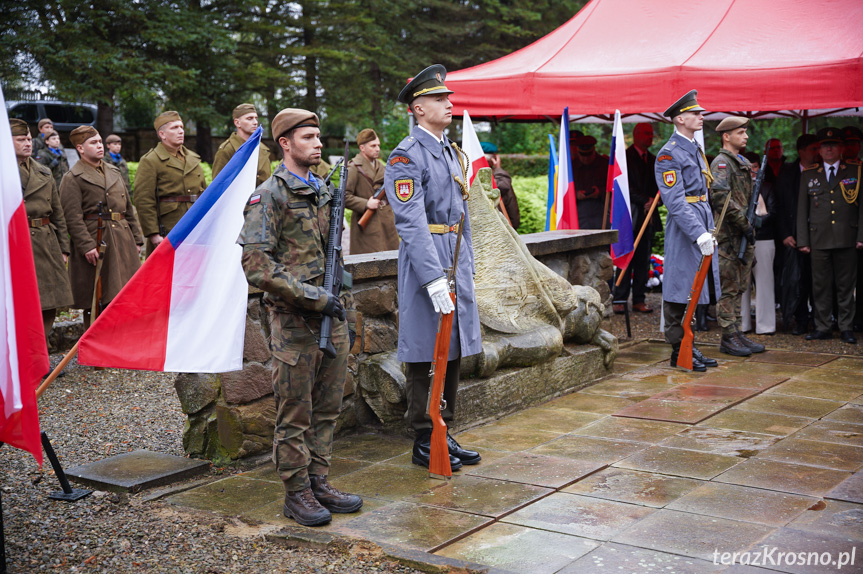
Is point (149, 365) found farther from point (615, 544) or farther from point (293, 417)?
point (615, 544)

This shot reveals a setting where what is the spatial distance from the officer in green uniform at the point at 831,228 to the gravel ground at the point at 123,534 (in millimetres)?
5956

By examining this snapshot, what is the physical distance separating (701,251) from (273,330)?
4061 mm

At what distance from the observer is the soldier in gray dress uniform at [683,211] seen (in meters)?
6.87

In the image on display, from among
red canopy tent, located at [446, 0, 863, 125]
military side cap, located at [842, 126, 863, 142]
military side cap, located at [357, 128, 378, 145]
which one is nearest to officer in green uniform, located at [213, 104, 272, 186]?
military side cap, located at [357, 128, 378, 145]

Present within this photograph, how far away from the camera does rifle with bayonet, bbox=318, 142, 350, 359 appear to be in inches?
148

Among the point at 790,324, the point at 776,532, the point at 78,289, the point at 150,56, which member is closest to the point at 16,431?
the point at 776,532

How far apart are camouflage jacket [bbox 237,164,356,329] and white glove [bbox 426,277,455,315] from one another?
597 mm

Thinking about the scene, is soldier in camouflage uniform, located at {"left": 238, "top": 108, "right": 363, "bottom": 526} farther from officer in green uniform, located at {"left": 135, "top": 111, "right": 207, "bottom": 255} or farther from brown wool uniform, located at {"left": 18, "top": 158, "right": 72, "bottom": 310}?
officer in green uniform, located at {"left": 135, "top": 111, "right": 207, "bottom": 255}

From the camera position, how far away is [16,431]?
312cm

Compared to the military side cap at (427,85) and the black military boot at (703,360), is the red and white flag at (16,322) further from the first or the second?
the black military boot at (703,360)

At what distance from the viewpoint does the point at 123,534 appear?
3811 millimetres

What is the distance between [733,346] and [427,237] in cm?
416

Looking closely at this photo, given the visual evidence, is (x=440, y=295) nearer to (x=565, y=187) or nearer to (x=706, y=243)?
(x=706, y=243)

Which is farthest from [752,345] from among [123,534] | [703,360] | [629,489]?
[123,534]
